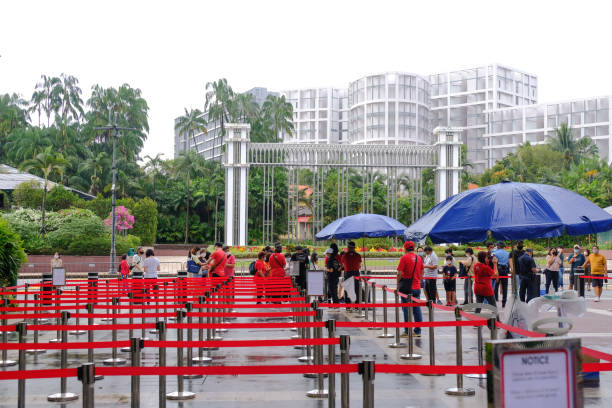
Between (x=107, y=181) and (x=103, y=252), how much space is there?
2677 cm

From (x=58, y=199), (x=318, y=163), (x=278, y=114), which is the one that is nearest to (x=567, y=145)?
(x=278, y=114)

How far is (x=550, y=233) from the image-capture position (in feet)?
25.0

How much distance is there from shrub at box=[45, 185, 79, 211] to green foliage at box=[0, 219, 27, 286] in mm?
33735

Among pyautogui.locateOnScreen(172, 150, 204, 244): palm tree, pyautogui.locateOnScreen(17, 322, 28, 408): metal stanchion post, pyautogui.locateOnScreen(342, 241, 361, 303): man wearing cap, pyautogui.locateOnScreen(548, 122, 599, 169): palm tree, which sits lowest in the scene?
pyautogui.locateOnScreen(17, 322, 28, 408): metal stanchion post

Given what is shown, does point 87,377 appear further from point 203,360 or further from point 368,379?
point 203,360

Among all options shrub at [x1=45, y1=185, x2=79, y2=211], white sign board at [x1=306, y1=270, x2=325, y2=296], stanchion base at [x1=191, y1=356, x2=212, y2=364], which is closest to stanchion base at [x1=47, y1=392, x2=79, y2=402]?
stanchion base at [x1=191, y1=356, x2=212, y2=364]

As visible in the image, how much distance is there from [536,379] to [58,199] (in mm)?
49702

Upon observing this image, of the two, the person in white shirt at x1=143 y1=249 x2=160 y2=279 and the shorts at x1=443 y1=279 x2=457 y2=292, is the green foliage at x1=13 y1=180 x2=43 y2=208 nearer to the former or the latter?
the person in white shirt at x1=143 y1=249 x2=160 y2=279

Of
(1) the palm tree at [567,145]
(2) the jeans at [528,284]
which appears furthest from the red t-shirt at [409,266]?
(1) the palm tree at [567,145]

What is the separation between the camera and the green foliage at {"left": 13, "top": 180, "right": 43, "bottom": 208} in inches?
1812

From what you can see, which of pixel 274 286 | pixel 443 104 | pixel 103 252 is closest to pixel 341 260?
pixel 274 286

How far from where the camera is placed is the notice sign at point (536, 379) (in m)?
2.90

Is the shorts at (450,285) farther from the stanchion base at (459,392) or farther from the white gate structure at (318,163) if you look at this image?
the white gate structure at (318,163)

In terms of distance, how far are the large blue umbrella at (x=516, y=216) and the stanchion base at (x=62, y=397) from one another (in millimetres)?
4787
